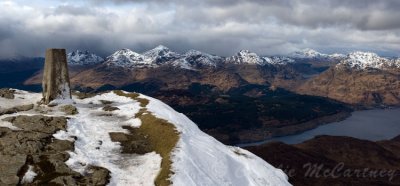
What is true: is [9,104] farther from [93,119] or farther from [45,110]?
[93,119]

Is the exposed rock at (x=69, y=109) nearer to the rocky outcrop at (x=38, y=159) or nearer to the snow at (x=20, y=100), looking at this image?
the snow at (x=20, y=100)

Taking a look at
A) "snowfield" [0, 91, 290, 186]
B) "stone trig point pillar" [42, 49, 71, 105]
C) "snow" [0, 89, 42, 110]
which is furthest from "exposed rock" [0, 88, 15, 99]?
"snowfield" [0, 91, 290, 186]

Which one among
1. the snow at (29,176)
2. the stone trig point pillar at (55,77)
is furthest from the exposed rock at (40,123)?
the stone trig point pillar at (55,77)

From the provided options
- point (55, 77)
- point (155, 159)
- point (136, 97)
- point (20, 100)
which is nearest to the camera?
point (155, 159)

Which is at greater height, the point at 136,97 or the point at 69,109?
the point at 136,97

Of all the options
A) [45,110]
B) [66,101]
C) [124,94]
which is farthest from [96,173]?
[124,94]

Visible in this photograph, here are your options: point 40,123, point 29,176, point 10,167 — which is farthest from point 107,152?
point 40,123

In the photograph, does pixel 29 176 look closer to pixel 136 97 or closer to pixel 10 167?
pixel 10 167

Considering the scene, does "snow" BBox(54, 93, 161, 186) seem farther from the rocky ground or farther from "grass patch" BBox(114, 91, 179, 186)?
the rocky ground
